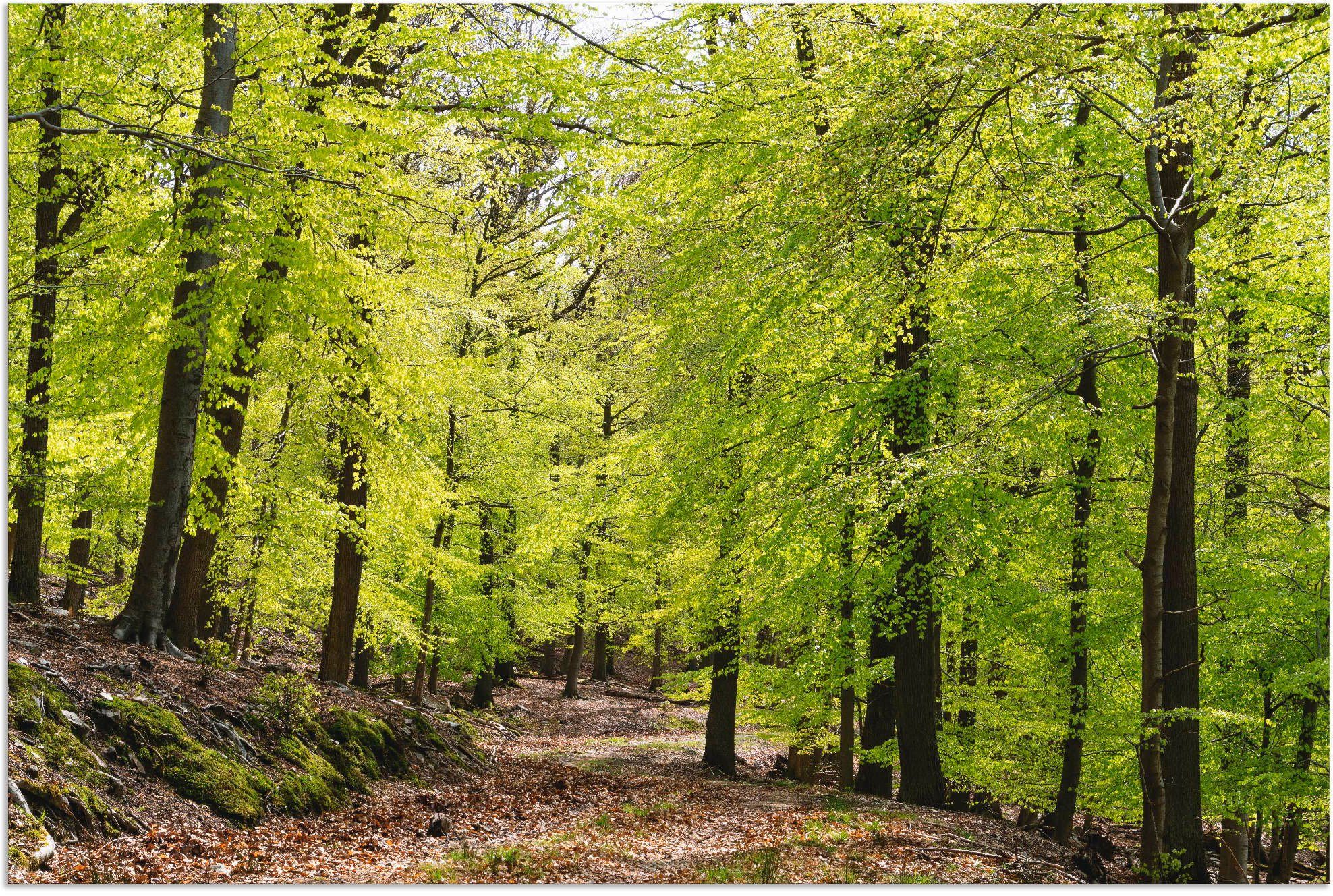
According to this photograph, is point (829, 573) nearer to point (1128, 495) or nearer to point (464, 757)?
point (1128, 495)

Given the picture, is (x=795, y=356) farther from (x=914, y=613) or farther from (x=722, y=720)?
(x=722, y=720)

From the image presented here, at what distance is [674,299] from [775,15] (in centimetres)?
311

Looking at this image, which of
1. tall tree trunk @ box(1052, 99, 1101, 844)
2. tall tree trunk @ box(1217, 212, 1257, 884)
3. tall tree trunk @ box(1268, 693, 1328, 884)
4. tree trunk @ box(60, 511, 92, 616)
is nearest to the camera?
tall tree trunk @ box(1217, 212, 1257, 884)

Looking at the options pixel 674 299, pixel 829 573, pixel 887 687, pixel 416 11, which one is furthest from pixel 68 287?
pixel 887 687

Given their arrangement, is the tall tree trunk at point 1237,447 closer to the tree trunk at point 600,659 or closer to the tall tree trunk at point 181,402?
the tall tree trunk at point 181,402

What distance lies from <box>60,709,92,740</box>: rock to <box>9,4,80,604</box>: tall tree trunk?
8.85ft

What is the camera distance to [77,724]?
542 centimetres

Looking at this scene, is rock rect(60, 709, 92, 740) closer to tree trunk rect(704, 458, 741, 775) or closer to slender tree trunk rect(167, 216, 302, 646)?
slender tree trunk rect(167, 216, 302, 646)

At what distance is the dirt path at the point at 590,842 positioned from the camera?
4934mm

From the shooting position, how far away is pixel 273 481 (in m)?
10.4

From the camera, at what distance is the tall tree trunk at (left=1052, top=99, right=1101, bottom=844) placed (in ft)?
29.1

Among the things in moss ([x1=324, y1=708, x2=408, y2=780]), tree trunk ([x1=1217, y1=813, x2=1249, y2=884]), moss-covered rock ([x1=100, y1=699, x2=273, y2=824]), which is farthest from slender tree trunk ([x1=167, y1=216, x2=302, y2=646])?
tree trunk ([x1=1217, y1=813, x2=1249, y2=884])

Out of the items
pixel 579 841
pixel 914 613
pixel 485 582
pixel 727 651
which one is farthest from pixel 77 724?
pixel 485 582

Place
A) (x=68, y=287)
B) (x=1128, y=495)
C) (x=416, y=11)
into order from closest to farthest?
(x=68, y=287) < (x=416, y=11) < (x=1128, y=495)
